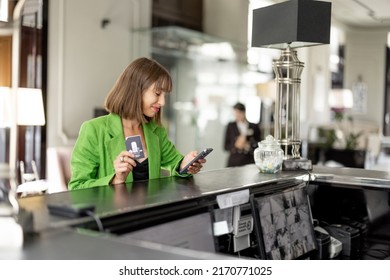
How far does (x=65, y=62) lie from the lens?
458cm

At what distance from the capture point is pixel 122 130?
162 cm

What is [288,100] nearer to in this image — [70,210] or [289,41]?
[289,41]

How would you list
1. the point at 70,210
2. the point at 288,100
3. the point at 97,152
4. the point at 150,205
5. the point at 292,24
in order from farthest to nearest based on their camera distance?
the point at 288,100
the point at 292,24
the point at 97,152
the point at 150,205
the point at 70,210

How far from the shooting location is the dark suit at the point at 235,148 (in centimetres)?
493

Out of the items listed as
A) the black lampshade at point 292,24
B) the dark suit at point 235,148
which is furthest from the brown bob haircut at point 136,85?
the dark suit at point 235,148

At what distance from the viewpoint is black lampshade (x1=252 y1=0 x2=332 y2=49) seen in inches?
74.0

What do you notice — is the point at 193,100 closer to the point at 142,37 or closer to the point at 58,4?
the point at 142,37

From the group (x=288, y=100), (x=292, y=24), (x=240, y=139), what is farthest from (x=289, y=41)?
(x=240, y=139)

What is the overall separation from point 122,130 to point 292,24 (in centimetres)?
79

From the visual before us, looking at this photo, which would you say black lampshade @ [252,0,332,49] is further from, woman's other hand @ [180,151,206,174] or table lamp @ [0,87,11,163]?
table lamp @ [0,87,11,163]

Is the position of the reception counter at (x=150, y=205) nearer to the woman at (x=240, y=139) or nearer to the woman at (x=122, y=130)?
the woman at (x=122, y=130)

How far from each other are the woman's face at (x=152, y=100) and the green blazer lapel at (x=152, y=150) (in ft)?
0.31

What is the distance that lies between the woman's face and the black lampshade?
60cm

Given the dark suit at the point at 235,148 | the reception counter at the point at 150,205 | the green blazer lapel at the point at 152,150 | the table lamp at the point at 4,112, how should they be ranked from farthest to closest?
the dark suit at the point at 235,148
the table lamp at the point at 4,112
the green blazer lapel at the point at 152,150
the reception counter at the point at 150,205
